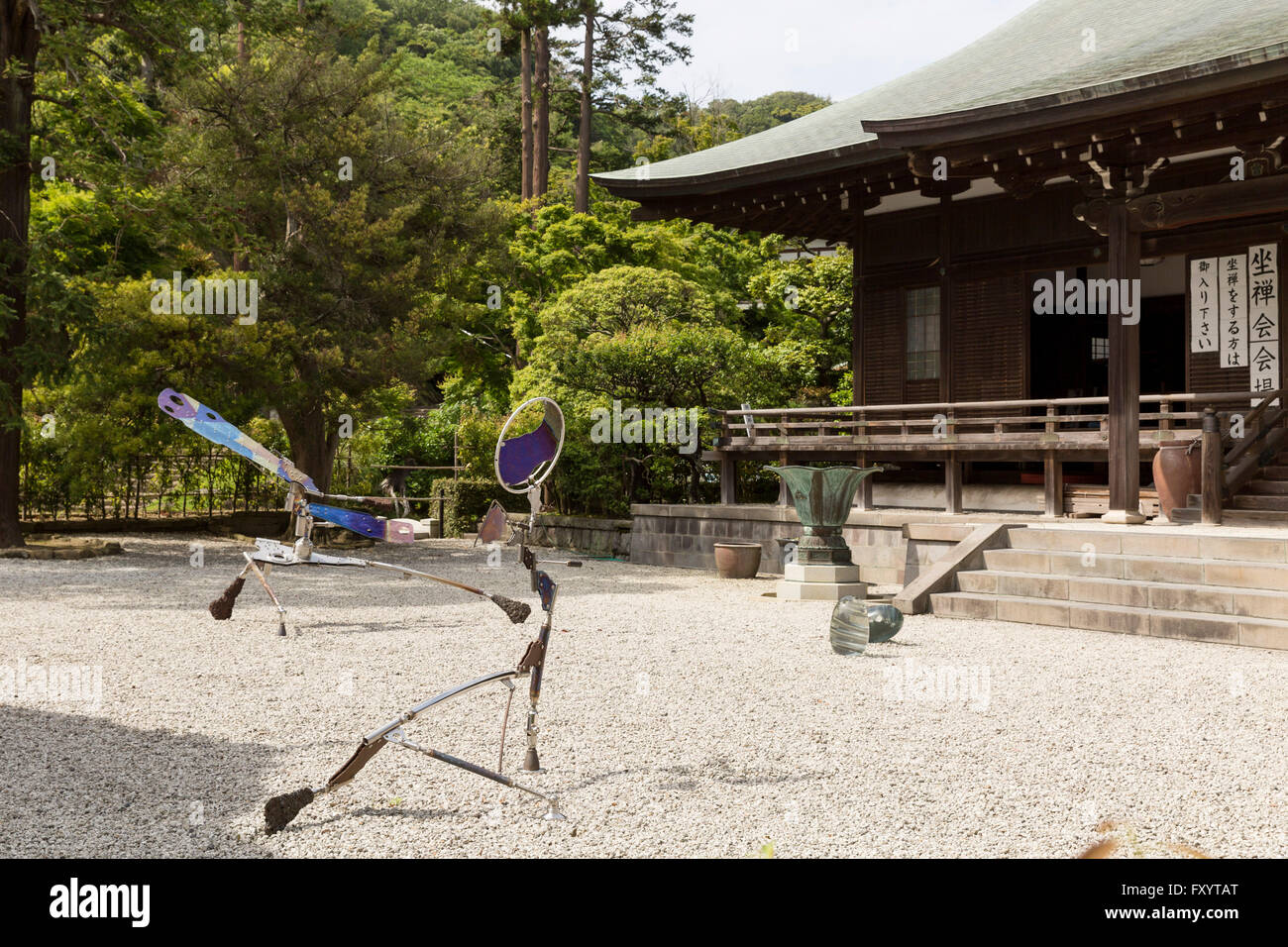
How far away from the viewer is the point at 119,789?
4387 millimetres

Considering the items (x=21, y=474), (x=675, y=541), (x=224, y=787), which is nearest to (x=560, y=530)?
(x=675, y=541)

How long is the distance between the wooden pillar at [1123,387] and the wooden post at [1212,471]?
0.60m

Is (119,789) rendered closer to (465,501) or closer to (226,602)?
(226,602)

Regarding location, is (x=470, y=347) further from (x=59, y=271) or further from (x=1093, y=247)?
(x=1093, y=247)

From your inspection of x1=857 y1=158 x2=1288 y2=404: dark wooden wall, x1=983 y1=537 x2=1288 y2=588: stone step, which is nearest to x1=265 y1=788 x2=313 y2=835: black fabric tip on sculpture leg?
x1=983 y1=537 x2=1288 y2=588: stone step

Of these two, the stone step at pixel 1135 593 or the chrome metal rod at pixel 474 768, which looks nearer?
the chrome metal rod at pixel 474 768

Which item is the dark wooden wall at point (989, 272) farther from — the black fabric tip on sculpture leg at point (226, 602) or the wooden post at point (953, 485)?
the black fabric tip on sculpture leg at point (226, 602)

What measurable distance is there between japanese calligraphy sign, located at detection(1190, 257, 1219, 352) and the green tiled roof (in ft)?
8.91

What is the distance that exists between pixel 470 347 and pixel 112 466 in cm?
722

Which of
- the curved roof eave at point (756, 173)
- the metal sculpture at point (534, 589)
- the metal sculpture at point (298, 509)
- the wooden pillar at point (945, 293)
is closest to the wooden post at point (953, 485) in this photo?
the wooden pillar at point (945, 293)

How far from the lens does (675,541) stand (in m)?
14.7

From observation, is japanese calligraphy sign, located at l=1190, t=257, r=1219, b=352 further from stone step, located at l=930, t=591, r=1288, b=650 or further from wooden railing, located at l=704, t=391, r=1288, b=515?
stone step, located at l=930, t=591, r=1288, b=650

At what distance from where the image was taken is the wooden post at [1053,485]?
11.8 m

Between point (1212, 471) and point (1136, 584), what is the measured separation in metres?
2.05
